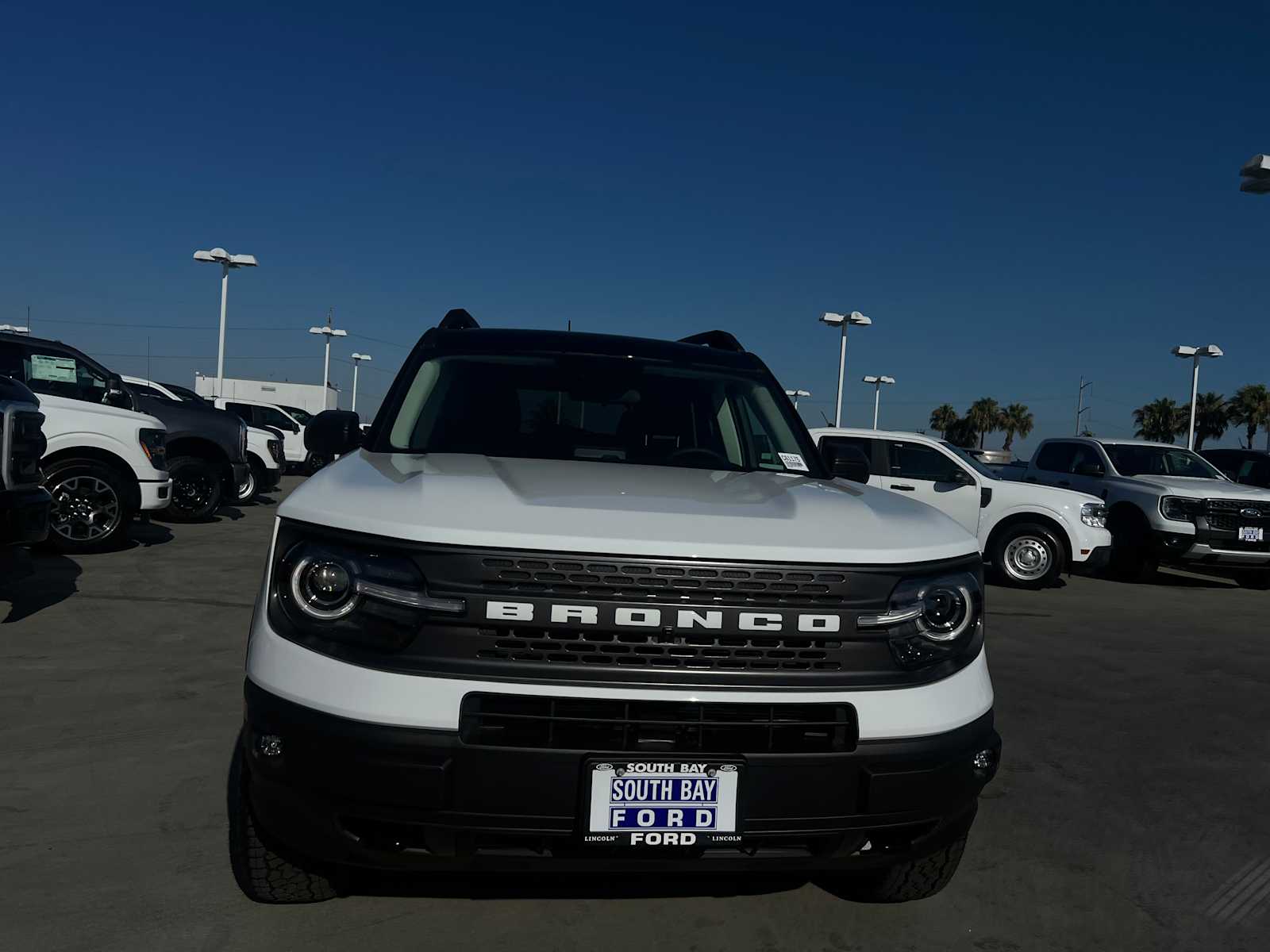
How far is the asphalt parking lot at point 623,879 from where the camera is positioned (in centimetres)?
277

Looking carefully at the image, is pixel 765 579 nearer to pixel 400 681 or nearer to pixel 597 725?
pixel 597 725

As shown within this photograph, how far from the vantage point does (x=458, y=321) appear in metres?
4.55

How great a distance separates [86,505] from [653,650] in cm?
910

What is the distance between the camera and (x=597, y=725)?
7.44 feet

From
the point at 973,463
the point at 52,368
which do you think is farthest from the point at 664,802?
the point at 973,463

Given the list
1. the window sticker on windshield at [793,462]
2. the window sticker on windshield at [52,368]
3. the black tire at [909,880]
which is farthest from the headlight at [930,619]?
the window sticker on windshield at [52,368]

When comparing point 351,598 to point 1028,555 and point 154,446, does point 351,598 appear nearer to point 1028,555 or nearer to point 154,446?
point 154,446

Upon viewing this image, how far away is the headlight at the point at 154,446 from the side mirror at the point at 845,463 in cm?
794

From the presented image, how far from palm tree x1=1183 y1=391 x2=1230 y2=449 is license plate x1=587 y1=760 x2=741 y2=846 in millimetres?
59883

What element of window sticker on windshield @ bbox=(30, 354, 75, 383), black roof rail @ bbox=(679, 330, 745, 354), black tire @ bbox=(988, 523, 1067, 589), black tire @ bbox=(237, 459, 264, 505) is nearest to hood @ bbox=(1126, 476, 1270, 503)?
black tire @ bbox=(988, 523, 1067, 589)

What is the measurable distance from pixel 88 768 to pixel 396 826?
2258 millimetres

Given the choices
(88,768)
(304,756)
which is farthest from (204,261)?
(304,756)

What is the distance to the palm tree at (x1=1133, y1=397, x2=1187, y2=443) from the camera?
59.7 meters

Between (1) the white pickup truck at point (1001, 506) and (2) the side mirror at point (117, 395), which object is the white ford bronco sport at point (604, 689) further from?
(1) the white pickup truck at point (1001, 506)
